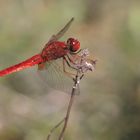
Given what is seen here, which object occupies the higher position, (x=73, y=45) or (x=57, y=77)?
(x=73, y=45)

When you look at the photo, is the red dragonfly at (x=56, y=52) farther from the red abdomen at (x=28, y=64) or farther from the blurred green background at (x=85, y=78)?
the blurred green background at (x=85, y=78)

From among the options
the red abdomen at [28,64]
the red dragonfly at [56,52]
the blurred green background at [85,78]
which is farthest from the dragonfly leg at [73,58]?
the blurred green background at [85,78]

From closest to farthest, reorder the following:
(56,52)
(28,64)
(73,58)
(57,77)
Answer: (73,58), (57,77), (56,52), (28,64)

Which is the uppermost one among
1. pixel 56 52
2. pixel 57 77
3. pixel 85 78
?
pixel 85 78

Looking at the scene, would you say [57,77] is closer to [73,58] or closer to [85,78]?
[73,58]

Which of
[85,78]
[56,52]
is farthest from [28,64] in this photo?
[85,78]

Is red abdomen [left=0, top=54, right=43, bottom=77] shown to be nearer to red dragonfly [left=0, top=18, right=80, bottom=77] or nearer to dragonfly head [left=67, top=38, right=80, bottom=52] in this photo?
red dragonfly [left=0, top=18, right=80, bottom=77]

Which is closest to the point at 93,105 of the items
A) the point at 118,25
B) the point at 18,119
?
the point at 18,119

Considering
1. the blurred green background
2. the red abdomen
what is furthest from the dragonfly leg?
the blurred green background
